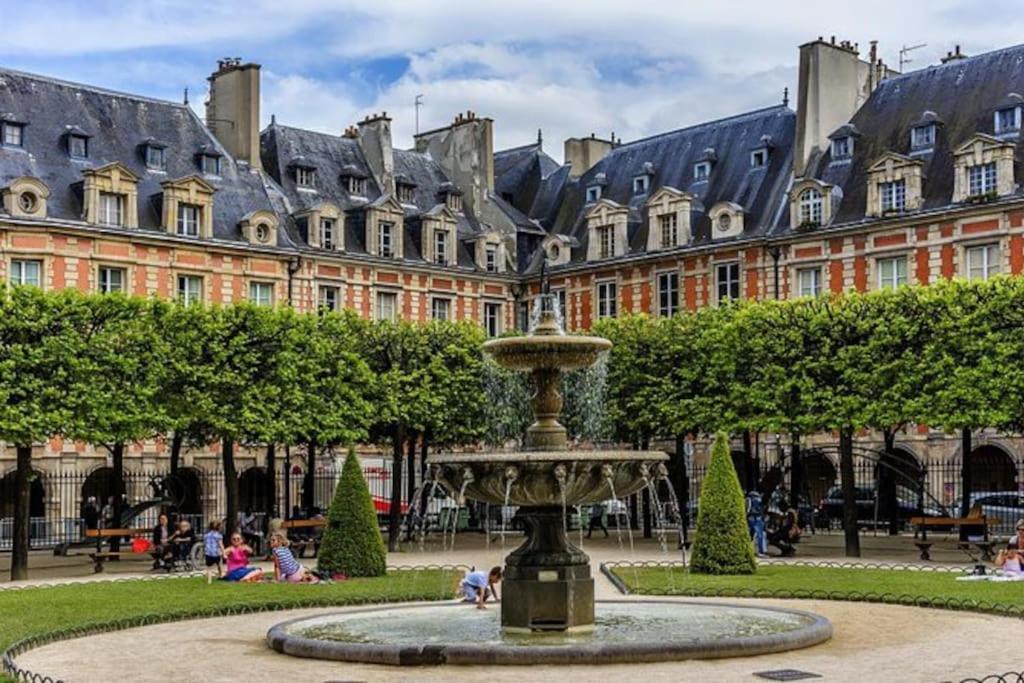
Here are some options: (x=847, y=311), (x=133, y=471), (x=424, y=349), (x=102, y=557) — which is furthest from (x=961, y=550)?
(x=133, y=471)

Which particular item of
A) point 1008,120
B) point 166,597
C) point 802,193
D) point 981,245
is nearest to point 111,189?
point 802,193

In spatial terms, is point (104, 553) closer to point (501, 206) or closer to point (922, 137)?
point (922, 137)

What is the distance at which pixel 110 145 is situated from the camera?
4016 cm

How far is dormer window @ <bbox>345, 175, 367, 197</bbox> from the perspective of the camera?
148ft

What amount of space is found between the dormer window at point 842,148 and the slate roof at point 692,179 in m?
1.66

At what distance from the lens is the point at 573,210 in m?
48.6

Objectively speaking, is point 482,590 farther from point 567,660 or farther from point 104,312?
point 104,312

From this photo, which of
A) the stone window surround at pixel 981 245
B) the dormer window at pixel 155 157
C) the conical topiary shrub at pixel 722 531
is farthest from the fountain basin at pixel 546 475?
the dormer window at pixel 155 157

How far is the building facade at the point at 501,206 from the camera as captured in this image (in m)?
37.5

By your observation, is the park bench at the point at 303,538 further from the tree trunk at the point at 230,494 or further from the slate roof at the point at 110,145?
the slate roof at the point at 110,145

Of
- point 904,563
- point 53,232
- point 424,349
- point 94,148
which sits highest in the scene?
point 94,148

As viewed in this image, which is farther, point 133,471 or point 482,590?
point 133,471

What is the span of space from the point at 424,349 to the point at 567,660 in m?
19.7

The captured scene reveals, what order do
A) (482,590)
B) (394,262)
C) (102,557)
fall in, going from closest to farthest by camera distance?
(482,590), (102,557), (394,262)
